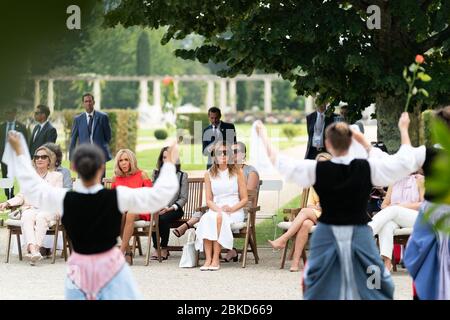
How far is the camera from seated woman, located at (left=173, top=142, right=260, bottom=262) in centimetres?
1299

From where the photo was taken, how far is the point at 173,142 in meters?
7.12

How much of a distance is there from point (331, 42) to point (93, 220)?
8.29 m

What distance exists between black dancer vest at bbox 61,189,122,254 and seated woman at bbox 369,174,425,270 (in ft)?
18.0

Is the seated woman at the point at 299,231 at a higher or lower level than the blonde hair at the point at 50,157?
lower

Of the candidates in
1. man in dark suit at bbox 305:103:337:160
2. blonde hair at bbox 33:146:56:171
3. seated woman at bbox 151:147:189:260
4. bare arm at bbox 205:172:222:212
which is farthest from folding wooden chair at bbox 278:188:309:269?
man in dark suit at bbox 305:103:337:160

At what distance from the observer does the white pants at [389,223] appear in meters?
11.7

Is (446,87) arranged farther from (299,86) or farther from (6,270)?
(6,270)

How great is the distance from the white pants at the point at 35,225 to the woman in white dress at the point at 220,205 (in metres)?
1.77

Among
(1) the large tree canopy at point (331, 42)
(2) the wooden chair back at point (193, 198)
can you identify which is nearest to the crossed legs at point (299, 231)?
(2) the wooden chair back at point (193, 198)

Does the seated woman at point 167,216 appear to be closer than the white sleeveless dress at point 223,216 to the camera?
No

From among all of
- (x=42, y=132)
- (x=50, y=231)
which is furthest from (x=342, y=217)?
(x=42, y=132)

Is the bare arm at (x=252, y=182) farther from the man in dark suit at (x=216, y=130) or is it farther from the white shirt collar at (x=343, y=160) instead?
the white shirt collar at (x=343, y=160)

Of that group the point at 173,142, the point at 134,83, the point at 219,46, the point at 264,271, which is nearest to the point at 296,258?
the point at 264,271

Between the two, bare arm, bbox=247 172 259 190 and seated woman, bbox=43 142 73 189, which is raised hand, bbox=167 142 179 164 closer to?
bare arm, bbox=247 172 259 190
